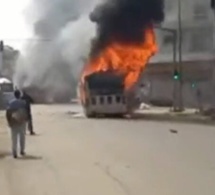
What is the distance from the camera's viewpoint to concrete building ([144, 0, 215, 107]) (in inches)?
2532

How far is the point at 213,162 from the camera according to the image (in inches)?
656

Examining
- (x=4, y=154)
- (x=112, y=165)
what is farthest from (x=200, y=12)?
(x=112, y=165)

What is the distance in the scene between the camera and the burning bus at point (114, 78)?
140 ft

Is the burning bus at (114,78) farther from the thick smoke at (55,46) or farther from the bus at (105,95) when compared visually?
the thick smoke at (55,46)

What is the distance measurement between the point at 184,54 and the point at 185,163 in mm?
52824

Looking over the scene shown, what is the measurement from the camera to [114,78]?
43.2 meters

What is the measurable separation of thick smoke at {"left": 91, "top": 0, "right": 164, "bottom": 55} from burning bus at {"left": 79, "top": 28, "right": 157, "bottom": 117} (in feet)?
1.66

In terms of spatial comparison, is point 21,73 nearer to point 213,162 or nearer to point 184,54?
point 184,54

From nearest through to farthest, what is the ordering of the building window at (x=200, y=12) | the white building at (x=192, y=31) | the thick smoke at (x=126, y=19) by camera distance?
the thick smoke at (x=126, y=19) → the white building at (x=192, y=31) → the building window at (x=200, y=12)

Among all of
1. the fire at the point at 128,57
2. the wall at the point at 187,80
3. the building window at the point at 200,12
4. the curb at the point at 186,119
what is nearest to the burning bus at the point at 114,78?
the fire at the point at 128,57

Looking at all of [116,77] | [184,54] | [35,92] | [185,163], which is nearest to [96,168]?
[185,163]

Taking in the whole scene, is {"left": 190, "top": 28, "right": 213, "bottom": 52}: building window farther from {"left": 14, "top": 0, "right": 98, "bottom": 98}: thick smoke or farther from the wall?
{"left": 14, "top": 0, "right": 98, "bottom": 98}: thick smoke

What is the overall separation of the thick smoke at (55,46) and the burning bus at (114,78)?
10.1 m

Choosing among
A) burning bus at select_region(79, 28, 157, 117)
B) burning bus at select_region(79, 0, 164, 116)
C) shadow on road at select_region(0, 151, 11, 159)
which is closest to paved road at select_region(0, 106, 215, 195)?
shadow on road at select_region(0, 151, 11, 159)
